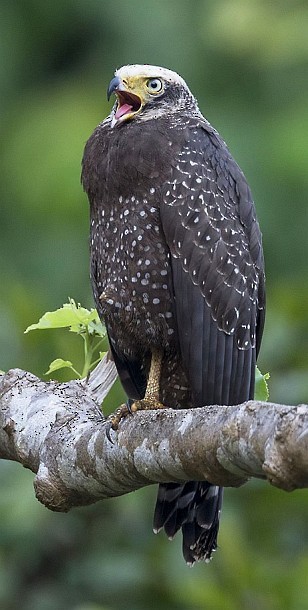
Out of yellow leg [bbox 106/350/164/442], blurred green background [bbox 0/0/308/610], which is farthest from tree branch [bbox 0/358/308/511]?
blurred green background [bbox 0/0/308/610]

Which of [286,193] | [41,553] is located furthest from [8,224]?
[41,553]

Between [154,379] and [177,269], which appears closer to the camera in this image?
[177,269]

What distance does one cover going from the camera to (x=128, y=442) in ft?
14.8

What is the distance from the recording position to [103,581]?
5855mm

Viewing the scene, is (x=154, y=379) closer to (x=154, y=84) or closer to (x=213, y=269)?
(x=213, y=269)

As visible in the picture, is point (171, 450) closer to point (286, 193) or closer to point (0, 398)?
point (0, 398)

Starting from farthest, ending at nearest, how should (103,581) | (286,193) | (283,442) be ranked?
A: (286,193) < (103,581) < (283,442)

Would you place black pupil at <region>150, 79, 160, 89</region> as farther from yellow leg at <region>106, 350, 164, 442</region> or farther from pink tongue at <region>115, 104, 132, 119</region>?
yellow leg at <region>106, 350, 164, 442</region>

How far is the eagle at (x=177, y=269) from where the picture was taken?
5355 millimetres

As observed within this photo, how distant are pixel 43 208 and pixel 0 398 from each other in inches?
190

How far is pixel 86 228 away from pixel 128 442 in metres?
5.45

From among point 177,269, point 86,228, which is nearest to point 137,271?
point 177,269

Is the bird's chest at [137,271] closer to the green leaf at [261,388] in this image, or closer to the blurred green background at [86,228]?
the green leaf at [261,388]

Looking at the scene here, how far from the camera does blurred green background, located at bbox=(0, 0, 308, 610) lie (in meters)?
5.83
